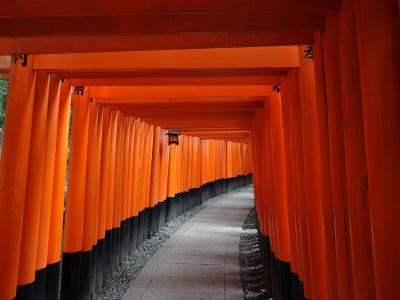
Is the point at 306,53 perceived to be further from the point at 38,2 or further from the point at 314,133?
the point at 38,2

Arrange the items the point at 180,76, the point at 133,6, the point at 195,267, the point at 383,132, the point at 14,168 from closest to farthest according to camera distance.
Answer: the point at 383,132
the point at 133,6
the point at 14,168
the point at 180,76
the point at 195,267

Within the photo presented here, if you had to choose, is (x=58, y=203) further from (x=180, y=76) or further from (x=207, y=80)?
(x=207, y=80)

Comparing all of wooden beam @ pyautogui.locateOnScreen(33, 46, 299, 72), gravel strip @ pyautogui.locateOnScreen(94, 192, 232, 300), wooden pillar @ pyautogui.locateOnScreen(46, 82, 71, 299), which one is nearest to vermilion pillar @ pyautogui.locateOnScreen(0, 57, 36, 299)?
wooden beam @ pyautogui.locateOnScreen(33, 46, 299, 72)

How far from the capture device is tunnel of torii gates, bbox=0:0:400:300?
1.63 meters

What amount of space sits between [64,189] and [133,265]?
3.79 metres

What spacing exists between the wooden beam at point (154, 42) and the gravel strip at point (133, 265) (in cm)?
441

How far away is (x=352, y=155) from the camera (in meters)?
1.85

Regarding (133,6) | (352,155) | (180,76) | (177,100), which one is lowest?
(352,155)

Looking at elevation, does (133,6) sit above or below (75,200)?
above

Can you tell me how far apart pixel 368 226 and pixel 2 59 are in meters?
4.80

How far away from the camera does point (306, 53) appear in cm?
311

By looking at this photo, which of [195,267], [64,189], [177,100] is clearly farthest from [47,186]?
[195,267]

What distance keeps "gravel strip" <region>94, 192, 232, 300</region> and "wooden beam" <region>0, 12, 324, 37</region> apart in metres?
4.77

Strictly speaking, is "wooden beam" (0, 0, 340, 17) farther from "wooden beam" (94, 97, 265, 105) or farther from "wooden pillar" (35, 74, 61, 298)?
"wooden beam" (94, 97, 265, 105)
